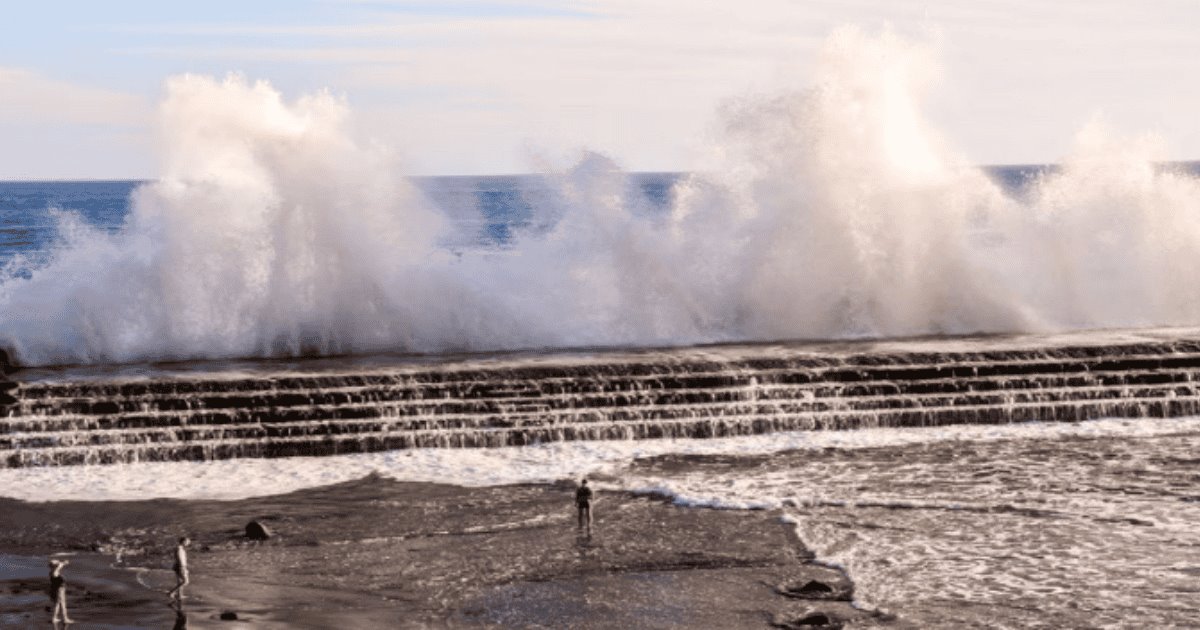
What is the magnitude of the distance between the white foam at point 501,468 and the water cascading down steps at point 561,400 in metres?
0.32

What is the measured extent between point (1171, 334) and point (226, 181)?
19.6m

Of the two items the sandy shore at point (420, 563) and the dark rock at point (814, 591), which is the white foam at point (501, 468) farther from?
the dark rock at point (814, 591)

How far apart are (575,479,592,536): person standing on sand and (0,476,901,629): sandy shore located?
0.71 ft

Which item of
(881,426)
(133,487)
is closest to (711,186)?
(881,426)

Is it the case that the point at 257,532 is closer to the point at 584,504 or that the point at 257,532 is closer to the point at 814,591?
the point at 584,504

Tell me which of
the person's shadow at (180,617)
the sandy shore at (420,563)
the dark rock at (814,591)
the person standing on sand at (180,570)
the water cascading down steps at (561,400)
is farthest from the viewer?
the water cascading down steps at (561,400)

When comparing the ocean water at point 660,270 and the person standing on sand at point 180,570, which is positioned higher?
the ocean water at point 660,270

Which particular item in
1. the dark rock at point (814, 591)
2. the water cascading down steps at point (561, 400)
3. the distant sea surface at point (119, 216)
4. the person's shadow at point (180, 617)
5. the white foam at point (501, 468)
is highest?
the distant sea surface at point (119, 216)

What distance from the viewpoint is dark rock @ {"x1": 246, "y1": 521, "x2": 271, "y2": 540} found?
699 inches

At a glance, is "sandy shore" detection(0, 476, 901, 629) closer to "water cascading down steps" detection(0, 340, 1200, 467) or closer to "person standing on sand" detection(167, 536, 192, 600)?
"person standing on sand" detection(167, 536, 192, 600)

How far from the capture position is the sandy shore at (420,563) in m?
14.7

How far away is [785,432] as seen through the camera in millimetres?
24281

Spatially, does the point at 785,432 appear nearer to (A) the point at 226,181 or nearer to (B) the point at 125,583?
(B) the point at 125,583

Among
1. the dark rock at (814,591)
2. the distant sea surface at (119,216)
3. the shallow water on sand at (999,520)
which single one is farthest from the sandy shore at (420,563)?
the distant sea surface at (119,216)
